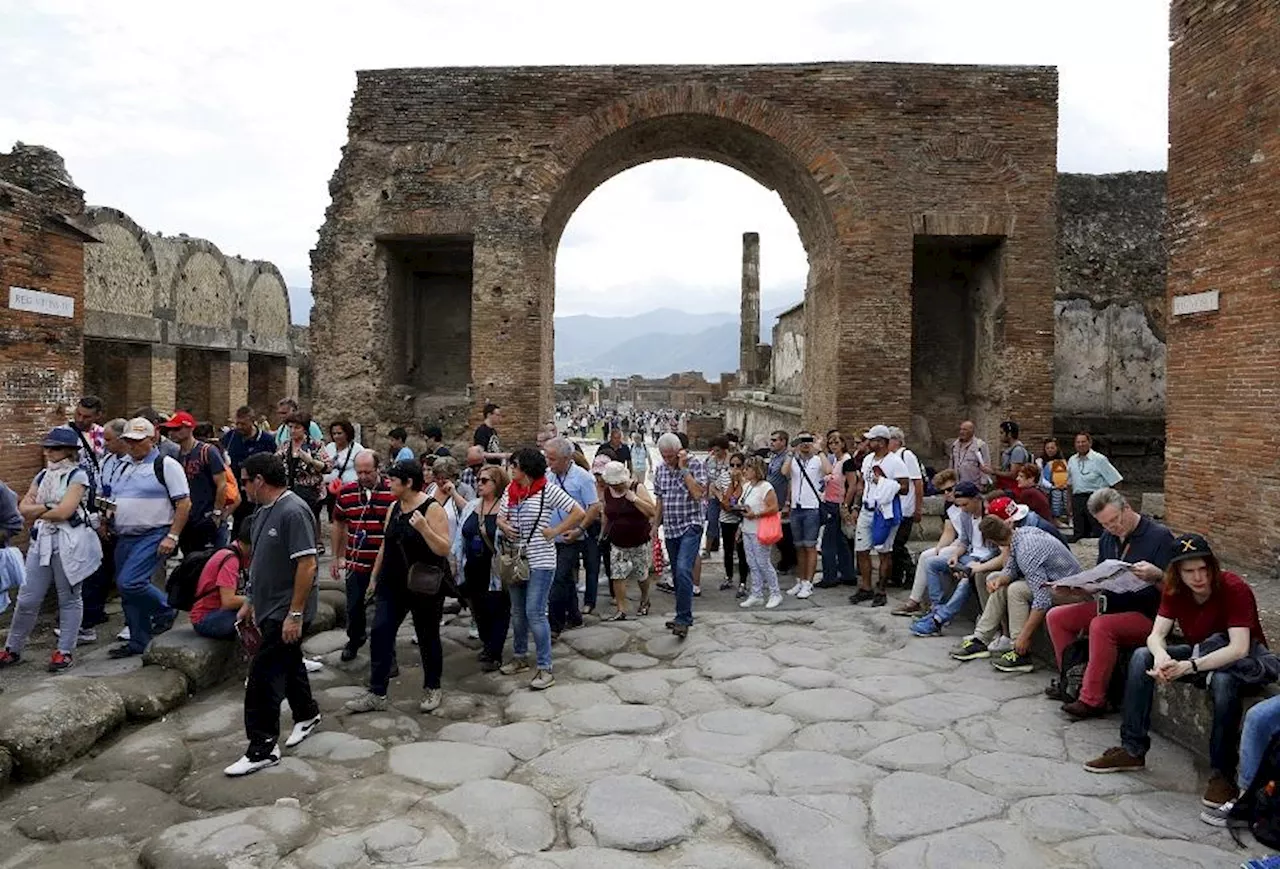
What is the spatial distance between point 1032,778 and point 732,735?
1.49m

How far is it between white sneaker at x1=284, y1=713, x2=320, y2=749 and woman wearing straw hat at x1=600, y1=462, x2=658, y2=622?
2779 mm

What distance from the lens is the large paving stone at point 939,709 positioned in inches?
197

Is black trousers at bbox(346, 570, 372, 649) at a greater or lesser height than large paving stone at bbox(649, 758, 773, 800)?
greater

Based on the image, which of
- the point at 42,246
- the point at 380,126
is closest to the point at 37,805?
the point at 42,246

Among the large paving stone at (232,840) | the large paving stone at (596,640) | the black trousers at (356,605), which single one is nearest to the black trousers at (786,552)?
the large paving stone at (596,640)

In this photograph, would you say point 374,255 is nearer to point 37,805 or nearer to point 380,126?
point 380,126

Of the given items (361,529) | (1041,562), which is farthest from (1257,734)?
(361,529)

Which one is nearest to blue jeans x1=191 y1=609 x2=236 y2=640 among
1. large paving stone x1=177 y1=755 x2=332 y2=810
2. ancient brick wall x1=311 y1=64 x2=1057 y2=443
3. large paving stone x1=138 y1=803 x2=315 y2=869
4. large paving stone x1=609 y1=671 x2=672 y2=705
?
large paving stone x1=177 y1=755 x2=332 y2=810

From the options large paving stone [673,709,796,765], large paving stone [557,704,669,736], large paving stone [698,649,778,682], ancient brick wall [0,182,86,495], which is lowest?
large paving stone [557,704,669,736]

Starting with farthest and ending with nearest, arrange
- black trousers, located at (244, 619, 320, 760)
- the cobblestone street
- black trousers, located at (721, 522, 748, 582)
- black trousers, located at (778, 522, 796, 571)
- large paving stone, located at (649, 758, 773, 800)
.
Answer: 1. black trousers, located at (778, 522, 796, 571)
2. black trousers, located at (721, 522, 748, 582)
3. black trousers, located at (244, 619, 320, 760)
4. large paving stone, located at (649, 758, 773, 800)
5. the cobblestone street

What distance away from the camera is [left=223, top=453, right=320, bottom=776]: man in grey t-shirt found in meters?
4.32

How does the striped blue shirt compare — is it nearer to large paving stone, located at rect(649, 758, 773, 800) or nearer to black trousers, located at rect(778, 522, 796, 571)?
large paving stone, located at rect(649, 758, 773, 800)

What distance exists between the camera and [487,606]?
601 cm

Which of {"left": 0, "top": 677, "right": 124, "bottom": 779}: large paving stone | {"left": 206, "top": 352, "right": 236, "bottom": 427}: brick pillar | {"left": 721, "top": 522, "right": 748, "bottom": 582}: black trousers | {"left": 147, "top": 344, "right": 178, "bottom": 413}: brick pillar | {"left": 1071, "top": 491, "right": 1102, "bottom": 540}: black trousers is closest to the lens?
{"left": 0, "top": 677, "right": 124, "bottom": 779}: large paving stone
